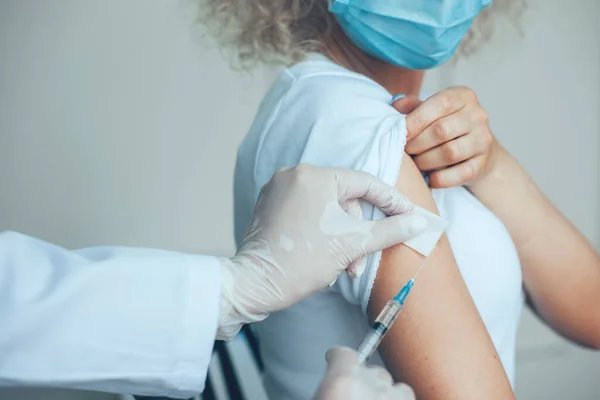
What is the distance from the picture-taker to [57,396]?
1.84m

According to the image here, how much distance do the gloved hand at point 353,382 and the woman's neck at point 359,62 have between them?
0.57 metres

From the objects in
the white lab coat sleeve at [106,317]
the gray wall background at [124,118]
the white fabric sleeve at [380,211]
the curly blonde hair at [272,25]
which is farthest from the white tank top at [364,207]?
the gray wall background at [124,118]

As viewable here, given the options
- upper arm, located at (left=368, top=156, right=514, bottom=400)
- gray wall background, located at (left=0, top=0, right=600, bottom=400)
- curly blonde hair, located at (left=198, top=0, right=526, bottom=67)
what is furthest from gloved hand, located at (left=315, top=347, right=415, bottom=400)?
gray wall background, located at (left=0, top=0, right=600, bottom=400)

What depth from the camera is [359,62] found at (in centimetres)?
113

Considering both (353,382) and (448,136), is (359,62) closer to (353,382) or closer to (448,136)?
(448,136)

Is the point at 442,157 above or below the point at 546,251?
above

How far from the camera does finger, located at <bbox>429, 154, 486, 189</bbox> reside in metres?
0.96

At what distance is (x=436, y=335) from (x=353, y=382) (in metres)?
0.19

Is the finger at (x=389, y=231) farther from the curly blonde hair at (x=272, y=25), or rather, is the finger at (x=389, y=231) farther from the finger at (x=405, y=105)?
the curly blonde hair at (x=272, y=25)

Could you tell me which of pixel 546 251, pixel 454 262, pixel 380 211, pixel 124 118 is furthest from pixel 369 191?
pixel 124 118

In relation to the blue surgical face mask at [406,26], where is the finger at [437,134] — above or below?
below

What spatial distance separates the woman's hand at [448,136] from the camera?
0.94m

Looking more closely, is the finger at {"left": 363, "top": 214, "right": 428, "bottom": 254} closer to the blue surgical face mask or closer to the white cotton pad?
the white cotton pad

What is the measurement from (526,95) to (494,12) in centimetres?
107
